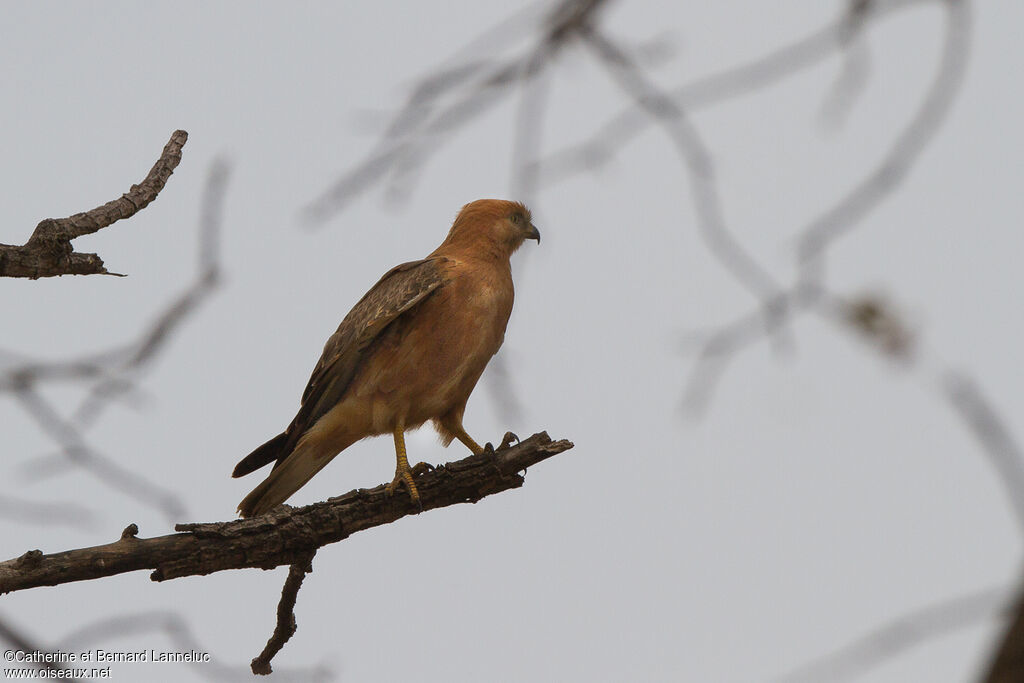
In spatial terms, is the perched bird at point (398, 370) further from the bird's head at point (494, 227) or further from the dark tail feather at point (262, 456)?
the bird's head at point (494, 227)

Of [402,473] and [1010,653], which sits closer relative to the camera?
[1010,653]

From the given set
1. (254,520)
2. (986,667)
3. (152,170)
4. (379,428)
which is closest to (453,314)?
(379,428)

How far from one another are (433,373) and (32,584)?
7.09 ft

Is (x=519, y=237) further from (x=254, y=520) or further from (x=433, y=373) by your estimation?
(x=254, y=520)

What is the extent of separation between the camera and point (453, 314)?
5500 millimetres

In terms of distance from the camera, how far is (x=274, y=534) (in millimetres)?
4234

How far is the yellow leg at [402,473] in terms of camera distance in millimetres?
4680

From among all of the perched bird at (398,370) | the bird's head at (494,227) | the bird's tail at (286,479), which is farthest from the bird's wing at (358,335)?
the bird's head at (494,227)

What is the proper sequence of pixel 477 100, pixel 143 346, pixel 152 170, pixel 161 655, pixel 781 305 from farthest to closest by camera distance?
pixel 161 655 → pixel 152 170 → pixel 143 346 → pixel 477 100 → pixel 781 305

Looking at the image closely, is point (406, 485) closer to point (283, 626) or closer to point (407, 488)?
point (407, 488)

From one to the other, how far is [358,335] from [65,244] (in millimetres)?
2270

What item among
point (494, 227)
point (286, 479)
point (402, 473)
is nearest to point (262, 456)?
point (286, 479)

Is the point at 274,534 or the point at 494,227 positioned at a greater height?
the point at 494,227

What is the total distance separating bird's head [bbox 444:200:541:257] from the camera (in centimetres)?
625
